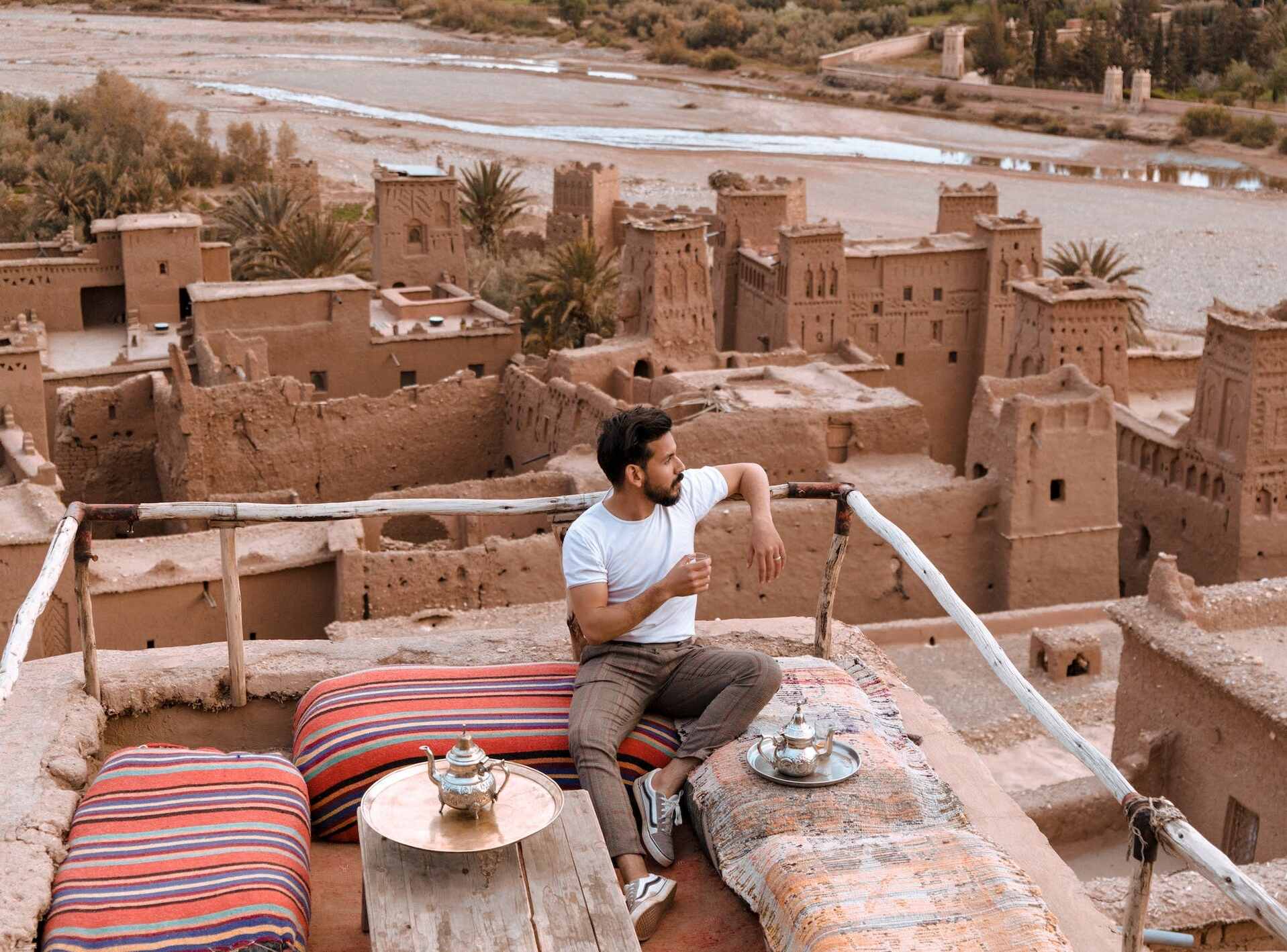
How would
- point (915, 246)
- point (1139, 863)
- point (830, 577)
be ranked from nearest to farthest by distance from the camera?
point (1139, 863) → point (830, 577) → point (915, 246)

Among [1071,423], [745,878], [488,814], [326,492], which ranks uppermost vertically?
[488,814]

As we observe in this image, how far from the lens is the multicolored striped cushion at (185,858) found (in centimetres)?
451

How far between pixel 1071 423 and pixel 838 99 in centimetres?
5636

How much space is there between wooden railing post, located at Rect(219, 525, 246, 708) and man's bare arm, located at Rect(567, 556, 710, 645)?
1201 mm

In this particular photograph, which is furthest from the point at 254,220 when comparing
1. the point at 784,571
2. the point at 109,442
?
the point at 784,571

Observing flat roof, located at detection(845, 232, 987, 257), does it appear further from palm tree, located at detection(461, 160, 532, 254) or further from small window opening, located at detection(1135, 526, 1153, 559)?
palm tree, located at detection(461, 160, 532, 254)

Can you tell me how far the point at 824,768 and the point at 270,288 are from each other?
2260cm

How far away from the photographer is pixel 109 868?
4.77 meters

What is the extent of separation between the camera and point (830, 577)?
6.15m

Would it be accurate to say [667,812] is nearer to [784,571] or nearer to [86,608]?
[86,608]

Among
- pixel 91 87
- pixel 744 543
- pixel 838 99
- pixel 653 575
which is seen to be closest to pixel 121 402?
pixel 744 543

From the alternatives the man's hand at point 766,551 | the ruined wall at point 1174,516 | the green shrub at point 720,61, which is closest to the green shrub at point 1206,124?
the green shrub at point 720,61

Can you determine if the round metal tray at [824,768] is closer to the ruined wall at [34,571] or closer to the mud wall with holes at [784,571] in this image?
the mud wall with holes at [784,571]

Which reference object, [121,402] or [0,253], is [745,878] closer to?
[121,402]
